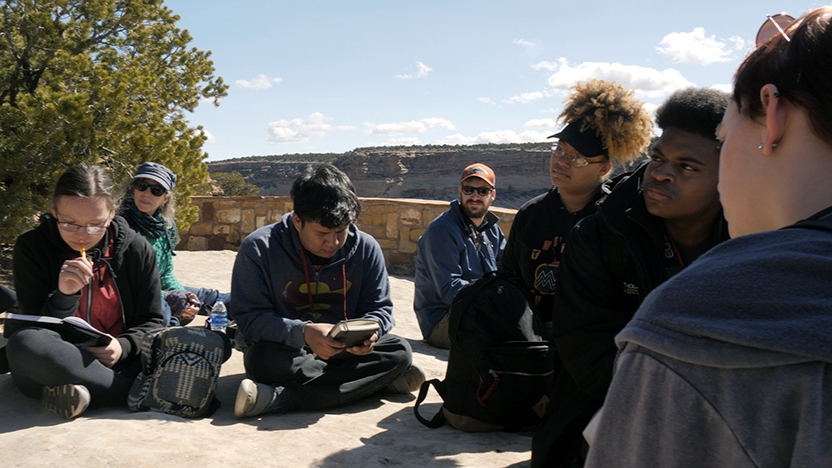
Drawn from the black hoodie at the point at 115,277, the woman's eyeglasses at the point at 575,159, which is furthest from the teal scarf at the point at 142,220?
the woman's eyeglasses at the point at 575,159

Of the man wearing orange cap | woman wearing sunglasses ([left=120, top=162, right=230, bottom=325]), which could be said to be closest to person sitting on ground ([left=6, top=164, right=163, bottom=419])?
woman wearing sunglasses ([left=120, top=162, right=230, bottom=325])

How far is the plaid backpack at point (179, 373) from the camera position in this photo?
2.84 meters

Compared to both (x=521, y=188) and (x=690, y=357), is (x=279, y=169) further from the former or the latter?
(x=690, y=357)

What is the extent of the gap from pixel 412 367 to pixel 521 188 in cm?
5284

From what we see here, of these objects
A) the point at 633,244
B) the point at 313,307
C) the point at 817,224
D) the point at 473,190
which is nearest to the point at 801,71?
the point at 817,224

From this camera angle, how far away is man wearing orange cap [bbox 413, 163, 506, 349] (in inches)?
178

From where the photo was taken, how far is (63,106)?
498cm

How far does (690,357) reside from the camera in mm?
617

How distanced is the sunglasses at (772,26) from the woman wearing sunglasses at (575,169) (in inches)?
85.8

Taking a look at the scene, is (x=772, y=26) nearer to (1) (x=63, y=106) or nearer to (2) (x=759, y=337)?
(2) (x=759, y=337)

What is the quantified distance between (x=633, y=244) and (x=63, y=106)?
4.53m

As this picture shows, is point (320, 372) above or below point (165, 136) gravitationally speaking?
below

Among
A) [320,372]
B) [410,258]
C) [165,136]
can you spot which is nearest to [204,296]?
[165,136]

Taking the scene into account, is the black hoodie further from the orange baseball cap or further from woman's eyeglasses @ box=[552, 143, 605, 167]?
the orange baseball cap
